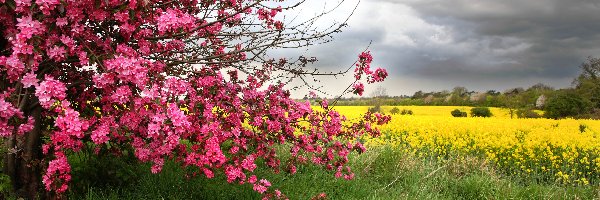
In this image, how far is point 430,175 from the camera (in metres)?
9.82

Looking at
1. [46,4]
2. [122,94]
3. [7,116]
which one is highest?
[46,4]

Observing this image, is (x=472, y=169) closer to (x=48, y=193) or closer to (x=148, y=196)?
(x=148, y=196)

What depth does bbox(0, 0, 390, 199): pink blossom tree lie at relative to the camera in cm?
395

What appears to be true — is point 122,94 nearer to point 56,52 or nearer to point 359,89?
point 56,52

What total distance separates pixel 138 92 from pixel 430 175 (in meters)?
6.84

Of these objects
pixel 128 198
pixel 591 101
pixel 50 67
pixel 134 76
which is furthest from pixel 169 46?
pixel 591 101

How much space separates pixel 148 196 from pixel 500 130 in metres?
14.8

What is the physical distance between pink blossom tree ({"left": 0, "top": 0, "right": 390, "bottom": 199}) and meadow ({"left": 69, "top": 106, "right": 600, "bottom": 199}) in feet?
2.95

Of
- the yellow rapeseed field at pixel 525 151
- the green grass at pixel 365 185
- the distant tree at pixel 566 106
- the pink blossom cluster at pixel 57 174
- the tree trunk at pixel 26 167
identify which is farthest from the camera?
the distant tree at pixel 566 106

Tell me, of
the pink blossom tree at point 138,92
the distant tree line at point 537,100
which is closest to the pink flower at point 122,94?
the pink blossom tree at point 138,92

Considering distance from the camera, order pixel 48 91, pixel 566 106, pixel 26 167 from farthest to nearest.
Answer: pixel 566 106 < pixel 26 167 < pixel 48 91

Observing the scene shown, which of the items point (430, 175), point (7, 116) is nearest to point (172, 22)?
point (7, 116)

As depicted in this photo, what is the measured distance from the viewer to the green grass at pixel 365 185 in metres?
6.93

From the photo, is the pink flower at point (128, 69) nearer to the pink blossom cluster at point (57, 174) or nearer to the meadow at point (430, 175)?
the pink blossom cluster at point (57, 174)
